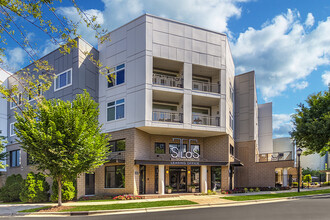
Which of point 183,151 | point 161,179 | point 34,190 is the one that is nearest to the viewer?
point 34,190

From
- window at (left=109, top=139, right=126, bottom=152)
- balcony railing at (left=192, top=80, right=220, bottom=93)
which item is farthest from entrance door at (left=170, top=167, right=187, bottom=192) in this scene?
balcony railing at (left=192, top=80, right=220, bottom=93)

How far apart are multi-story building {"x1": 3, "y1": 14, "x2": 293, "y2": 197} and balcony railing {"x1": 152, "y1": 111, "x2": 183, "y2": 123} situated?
91 mm

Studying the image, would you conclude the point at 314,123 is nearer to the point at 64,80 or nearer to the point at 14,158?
the point at 64,80

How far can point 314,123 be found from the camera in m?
26.6

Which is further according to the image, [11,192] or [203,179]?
[11,192]

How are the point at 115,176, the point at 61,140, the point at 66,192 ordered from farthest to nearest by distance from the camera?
the point at 115,176 → the point at 66,192 → the point at 61,140

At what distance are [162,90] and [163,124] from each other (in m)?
2.92

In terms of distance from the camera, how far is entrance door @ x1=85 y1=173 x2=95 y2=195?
27.5 meters

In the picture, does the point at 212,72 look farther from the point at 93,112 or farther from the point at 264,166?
the point at 93,112

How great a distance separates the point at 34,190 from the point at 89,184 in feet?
15.8

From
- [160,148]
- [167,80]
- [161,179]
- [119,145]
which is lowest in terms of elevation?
[161,179]

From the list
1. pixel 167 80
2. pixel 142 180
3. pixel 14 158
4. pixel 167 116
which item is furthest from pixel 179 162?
pixel 14 158

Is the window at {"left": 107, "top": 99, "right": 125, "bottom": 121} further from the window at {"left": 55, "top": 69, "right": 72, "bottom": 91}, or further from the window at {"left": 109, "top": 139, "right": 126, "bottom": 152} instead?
the window at {"left": 55, "top": 69, "right": 72, "bottom": 91}

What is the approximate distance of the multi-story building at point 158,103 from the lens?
25203 millimetres
